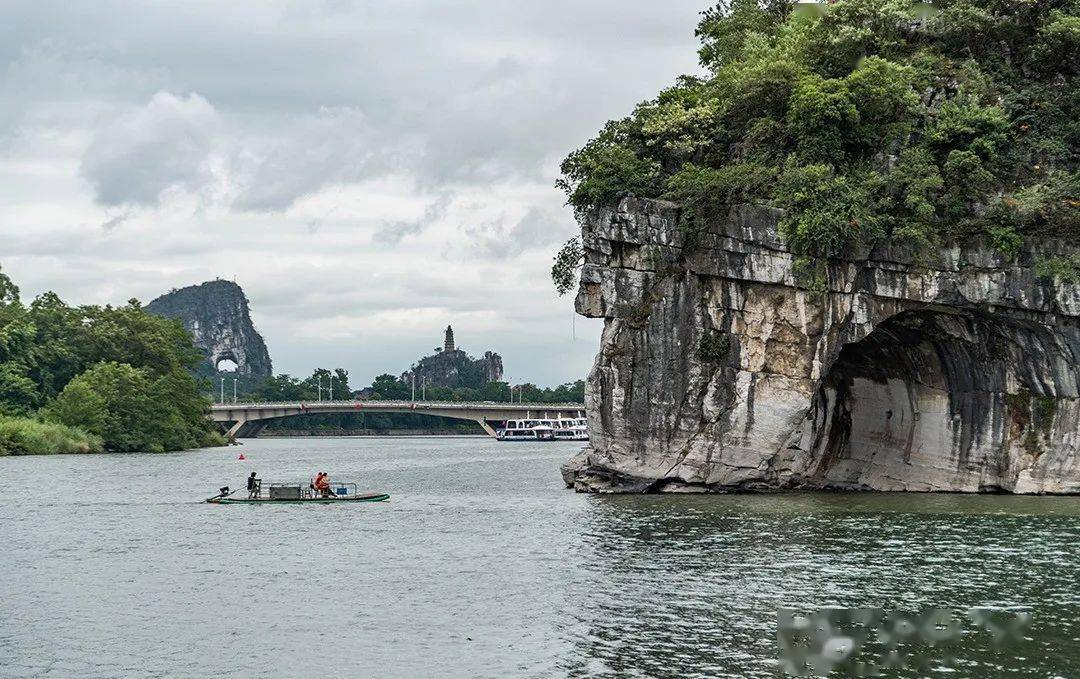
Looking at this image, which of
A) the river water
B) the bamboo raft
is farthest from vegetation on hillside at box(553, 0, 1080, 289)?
the bamboo raft

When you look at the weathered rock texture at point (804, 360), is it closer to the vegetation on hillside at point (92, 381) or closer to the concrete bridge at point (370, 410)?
the vegetation on hillside at point (92, 381)

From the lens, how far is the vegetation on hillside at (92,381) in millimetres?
101500

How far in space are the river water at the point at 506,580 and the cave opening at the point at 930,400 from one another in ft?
9.28

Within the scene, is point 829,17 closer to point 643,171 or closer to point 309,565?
point 643,171

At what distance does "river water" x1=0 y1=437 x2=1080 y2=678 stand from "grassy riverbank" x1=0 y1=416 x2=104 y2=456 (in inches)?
1658

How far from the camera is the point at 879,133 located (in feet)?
183

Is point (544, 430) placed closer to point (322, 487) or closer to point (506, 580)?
point (322, 487)

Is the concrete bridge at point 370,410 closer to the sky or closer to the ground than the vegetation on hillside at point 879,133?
closer to the ground

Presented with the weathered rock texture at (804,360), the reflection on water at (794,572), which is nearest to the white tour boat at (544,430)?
the weathered rock texture at (804,360)

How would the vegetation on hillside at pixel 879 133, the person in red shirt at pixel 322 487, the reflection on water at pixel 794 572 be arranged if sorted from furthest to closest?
the person in red shirt at pixel 322 487, the vegetation on hillside at pixel 879 133, the reflection on water at pixel 794 572

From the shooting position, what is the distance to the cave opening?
5309cm

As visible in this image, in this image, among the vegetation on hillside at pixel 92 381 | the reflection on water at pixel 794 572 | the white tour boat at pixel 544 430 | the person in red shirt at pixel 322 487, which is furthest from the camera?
the white tour boat at pixel 544 430

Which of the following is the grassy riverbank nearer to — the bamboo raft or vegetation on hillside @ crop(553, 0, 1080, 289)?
the bamboo raft

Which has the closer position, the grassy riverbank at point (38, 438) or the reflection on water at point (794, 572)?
the reflection on water at point (794, 572)
